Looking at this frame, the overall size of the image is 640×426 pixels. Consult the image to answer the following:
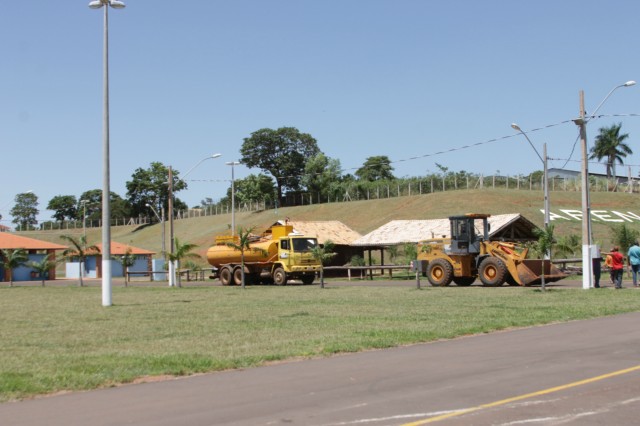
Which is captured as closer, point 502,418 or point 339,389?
point 502,418

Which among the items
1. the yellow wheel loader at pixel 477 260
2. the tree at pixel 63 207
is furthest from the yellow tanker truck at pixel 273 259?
the tree at pixel 63 207

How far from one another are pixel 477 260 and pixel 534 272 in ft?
9.96

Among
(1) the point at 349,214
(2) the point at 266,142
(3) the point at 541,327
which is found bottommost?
(3) the point at 541,327

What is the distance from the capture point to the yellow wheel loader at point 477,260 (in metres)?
31.2

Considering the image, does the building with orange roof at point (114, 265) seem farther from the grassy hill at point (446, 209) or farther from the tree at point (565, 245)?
the tree at point (565, 245)

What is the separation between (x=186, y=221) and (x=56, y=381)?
107949 mm

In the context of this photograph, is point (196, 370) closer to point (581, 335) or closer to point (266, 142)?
point (581, 335)

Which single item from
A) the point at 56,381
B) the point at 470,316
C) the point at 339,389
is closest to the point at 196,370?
the point at 56,381

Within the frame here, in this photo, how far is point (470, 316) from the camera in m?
18.7

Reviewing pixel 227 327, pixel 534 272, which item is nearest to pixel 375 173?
pixel 534 272

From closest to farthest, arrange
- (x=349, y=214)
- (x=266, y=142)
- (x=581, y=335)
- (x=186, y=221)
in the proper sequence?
(x=581, y=335) → (x=349, y=214) → (x=186, y=221) → (x=266, y=142)

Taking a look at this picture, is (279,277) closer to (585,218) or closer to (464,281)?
(464,281)

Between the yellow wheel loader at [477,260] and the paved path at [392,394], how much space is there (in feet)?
60.8

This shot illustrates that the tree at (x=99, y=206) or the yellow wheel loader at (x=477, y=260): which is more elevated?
the tree at (x=99, y=206)
